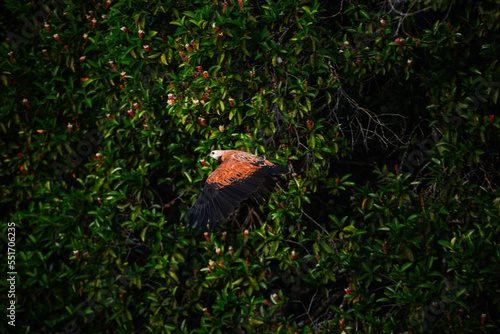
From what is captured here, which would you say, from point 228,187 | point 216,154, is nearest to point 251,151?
point 216,154

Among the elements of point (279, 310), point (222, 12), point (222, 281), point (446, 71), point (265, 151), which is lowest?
point (279, 310)

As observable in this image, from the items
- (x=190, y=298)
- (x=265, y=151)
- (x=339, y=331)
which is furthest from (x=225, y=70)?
(x=339, y=331)

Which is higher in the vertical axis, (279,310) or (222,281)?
(222,281)

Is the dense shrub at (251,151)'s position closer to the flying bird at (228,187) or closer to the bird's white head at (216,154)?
the bird's white head at (216,154)

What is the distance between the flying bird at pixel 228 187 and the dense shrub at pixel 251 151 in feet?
1.02

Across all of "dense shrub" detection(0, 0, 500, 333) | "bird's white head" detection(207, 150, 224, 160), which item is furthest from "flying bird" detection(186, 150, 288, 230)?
"dense shrub" detection(0, 0, 500, 333)

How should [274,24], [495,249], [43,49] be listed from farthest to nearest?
1. [43,49]
2. [274,24]
3. [495,249]

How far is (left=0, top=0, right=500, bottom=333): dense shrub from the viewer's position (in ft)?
11.4

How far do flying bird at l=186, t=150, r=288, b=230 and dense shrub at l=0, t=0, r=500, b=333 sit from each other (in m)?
0.31

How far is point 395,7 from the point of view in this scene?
3.84 m

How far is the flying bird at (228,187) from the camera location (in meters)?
3.05

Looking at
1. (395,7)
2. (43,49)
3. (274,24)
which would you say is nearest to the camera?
(274,24)

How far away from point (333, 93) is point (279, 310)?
5.66ft

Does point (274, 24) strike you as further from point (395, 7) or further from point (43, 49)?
point (43, 49)
